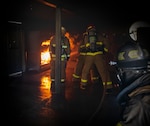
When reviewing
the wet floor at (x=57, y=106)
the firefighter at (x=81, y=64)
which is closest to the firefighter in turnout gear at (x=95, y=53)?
the firefighter at (x=81, y=64)

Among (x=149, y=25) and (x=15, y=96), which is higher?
(x=149, y=25)

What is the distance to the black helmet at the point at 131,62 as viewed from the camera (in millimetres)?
1802

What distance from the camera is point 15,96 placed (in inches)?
254

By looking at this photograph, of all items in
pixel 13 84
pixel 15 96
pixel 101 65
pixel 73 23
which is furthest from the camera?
pixel 73 23

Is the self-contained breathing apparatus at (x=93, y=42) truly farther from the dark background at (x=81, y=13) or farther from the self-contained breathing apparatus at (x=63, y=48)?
the dark background at (x=81, y=13)

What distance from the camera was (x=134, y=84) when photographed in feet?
5.62

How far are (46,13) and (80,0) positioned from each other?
2.90m

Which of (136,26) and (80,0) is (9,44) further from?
(136,26)

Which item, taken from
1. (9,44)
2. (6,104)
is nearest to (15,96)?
(6,104)

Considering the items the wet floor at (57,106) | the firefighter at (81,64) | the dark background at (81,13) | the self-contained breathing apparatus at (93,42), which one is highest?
the dark background at (81,13)

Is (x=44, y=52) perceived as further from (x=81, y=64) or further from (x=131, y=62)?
(x=131, y=62)

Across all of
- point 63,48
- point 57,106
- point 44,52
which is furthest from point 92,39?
point 44,52

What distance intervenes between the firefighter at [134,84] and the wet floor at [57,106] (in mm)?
2861

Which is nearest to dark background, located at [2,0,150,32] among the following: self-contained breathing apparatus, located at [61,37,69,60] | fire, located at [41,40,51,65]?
fire, located at [41,40,51,65]
